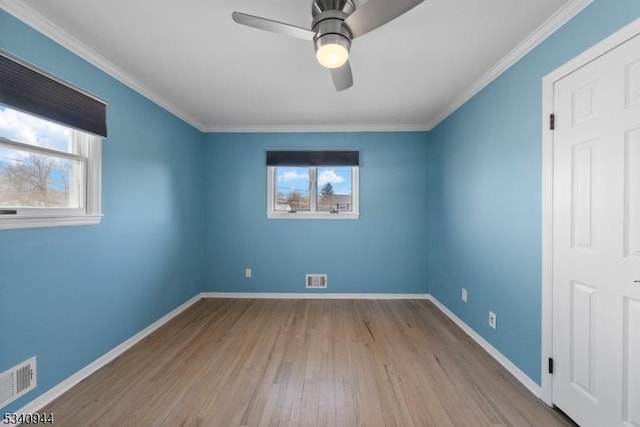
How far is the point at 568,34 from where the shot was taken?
1574mm

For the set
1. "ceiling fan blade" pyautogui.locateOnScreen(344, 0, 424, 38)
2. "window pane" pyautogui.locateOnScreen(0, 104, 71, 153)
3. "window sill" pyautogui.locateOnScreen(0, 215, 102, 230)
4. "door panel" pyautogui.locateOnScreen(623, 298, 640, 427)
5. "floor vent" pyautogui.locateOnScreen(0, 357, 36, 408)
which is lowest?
"floor vent" pyautogui.locateOnScreen(0, 357, 36, 408)

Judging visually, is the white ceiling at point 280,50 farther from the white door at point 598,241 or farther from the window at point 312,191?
the window at point 312,191

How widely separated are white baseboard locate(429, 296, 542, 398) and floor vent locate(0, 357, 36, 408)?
3.24m

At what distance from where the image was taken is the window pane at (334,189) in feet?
12.6

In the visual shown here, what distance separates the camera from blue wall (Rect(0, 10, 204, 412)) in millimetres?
1578

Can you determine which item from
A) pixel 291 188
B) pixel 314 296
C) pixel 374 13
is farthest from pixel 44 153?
pixel 314 296

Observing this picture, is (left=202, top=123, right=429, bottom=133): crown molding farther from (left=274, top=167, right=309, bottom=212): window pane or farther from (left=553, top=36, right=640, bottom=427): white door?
(left=553, top=36, right=640, bottom=427): white door

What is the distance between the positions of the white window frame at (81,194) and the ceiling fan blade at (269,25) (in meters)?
1.55

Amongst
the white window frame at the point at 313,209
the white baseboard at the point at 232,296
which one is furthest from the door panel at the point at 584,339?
the white window frame at the point at 313,209

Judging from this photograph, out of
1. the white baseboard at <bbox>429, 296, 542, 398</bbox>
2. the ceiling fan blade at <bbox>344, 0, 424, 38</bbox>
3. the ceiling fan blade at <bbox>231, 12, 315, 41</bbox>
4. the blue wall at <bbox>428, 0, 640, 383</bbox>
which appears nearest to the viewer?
the ceiling fan blade at <bbox>344, 0, 424, 38</bbox>

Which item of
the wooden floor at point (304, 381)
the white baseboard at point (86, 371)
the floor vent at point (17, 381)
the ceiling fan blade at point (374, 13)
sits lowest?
the wooden floor at point (304, 381)

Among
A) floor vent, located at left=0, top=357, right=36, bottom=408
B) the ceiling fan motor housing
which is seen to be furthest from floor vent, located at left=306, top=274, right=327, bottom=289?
the ceiling fan motor housing

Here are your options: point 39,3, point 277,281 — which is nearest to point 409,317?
point 277,281

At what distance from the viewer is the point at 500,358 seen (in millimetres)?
2178
